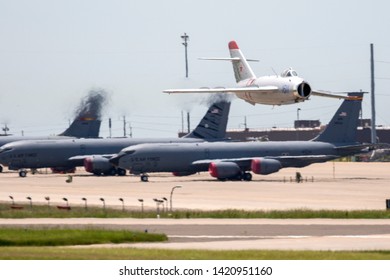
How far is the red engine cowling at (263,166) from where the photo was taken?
103 m

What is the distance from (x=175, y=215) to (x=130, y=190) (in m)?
30.2

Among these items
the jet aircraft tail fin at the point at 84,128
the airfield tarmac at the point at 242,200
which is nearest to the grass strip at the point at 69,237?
the airfield tarmac at the point at 242,200

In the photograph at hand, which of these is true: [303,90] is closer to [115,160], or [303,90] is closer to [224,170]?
[224,170]

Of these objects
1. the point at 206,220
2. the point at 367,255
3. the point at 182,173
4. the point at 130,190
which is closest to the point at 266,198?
the point at 130,190

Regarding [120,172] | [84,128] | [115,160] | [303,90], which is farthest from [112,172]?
[303,90]

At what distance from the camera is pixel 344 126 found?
109m

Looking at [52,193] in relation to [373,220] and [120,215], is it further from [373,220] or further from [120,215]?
[373,220]

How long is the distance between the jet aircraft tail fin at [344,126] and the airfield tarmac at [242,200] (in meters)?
3.60

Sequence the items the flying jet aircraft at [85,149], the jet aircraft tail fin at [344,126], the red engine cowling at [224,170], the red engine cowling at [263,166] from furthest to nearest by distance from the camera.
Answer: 1. the flying jet aircraft at [85,149]
2. the jet aircraft tail fin at [344,126]
3. the red engine cowling at [263,166]
4. the red engine cowling at [224,170]

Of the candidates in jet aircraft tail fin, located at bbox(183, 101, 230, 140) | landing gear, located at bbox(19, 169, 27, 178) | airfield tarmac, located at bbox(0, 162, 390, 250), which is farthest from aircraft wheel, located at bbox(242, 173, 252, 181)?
landing gear, located at bbox(19, 169, 27, 178)

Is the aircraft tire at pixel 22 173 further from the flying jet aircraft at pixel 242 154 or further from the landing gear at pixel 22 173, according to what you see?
the flying jet aircraft at pixel 242 154

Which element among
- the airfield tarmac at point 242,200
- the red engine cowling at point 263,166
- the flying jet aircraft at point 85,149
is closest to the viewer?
the airfield tarmac at point 242,200

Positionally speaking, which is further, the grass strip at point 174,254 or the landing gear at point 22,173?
the landing gear at point 22,173

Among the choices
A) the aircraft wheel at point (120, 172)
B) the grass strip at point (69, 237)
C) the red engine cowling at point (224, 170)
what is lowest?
the aircraft wheel at point (120, 172)
